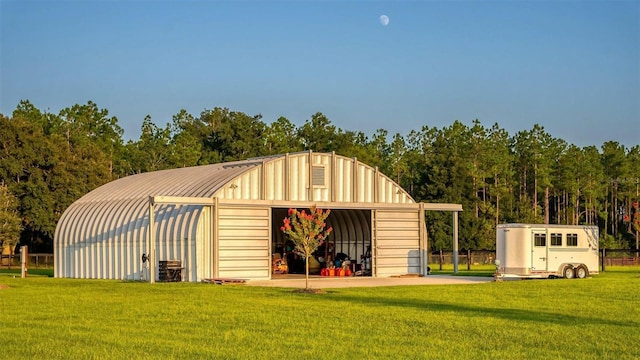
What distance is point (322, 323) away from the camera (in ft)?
63.8

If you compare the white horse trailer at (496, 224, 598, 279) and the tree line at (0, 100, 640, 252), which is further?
the tree line at (0, 100, 640, 252)

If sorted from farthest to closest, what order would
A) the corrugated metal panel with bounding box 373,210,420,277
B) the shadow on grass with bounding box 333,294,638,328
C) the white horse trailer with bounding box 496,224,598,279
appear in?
the corrugated metal panel with bounding box 373,210,420,277
the white horse trailer with bounding box 496,224,598,279
the shadow on grass with bounding box 333,294,638,328

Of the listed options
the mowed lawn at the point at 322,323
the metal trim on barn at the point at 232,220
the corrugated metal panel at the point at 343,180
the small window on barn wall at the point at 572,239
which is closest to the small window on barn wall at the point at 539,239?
the small window on barn wall at the point at 572,239

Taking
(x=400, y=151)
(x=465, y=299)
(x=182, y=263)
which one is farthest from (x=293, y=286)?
(x=400, y=151)

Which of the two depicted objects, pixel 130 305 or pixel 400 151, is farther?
pixel 400 151

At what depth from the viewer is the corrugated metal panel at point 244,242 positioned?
36.9m

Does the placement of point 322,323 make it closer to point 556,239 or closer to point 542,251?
point 542,251

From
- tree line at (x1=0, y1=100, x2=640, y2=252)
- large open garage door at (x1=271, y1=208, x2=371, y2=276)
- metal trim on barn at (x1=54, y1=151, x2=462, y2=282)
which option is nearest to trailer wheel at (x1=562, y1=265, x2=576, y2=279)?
metal trim on barn at (x1=54, y1=151, x2=462, y2=282)

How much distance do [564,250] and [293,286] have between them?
12.9m

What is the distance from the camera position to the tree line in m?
71.1

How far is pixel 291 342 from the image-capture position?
53.6 ft

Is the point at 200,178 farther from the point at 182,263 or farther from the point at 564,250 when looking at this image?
the point at 564,250

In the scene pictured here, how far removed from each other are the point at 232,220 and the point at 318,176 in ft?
17.2

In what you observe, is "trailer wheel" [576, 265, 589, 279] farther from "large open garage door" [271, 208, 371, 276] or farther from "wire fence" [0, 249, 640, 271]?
"wire fence" [0, 249, 640, 271]
